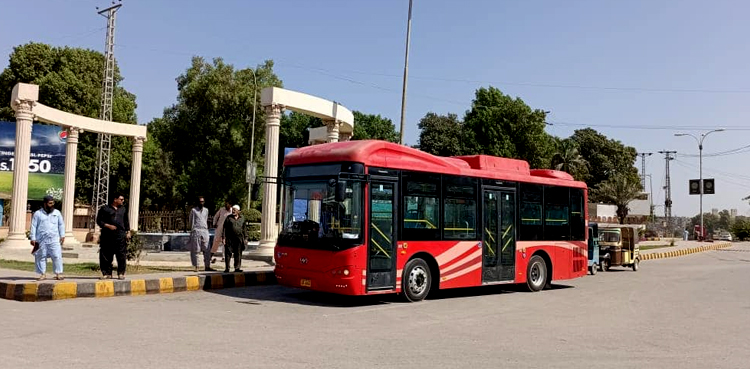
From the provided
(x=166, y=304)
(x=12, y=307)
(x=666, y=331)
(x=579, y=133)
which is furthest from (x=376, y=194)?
(x=579, y=133)

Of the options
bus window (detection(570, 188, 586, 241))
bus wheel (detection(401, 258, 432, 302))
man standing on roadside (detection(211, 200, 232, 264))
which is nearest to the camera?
bus wheel (detection(401, 258, 432, 302))

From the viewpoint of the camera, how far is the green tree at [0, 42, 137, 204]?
45406 mm

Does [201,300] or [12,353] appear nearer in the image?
[12,353]

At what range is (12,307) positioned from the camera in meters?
10.2

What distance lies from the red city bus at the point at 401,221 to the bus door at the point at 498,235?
0.02 meters

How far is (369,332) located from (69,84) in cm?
4467

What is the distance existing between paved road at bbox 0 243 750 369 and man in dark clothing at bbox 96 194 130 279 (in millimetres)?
1214

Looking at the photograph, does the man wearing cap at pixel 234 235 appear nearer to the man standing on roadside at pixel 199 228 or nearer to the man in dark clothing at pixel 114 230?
the man standing on roadside at pixel 199 228

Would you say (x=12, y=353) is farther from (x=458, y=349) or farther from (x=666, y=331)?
(x=666, y=331)

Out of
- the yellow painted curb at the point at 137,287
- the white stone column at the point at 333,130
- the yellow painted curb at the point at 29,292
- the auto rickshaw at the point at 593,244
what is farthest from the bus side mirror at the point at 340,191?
the auto rickshaw at the point at 593,244

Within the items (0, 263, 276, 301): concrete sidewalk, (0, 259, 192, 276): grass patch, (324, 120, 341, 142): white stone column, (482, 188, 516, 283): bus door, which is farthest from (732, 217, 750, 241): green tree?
(0, 259, 192, 276): grass patch

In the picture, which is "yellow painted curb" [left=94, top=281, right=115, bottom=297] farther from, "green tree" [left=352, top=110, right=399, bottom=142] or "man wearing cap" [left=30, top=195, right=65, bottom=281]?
"green tree" [left=352, top=110, right=399, bottom=142]

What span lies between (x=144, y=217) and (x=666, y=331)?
3784 cm

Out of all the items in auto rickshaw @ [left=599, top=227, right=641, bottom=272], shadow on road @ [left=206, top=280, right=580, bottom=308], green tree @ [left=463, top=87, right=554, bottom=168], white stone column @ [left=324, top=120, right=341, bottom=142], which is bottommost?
shadow on road @ [left=206, top=280, right=580, bottom=308]
